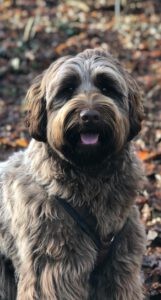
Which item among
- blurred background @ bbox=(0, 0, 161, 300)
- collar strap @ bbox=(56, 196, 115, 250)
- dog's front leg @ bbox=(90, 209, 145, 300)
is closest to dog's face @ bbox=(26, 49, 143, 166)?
collar strap @ bbox=(56, 196, 115, 250)

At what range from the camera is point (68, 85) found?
5.12 meters

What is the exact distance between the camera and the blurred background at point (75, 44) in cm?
975

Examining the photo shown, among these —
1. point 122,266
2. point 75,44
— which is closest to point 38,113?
point 122,266

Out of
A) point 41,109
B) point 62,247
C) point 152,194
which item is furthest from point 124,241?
point 152,194

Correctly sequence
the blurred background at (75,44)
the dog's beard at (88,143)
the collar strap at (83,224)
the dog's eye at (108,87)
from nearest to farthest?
the dog's beard at (88,143) < the dog's eye at (108,87) < the collar strap at (83,224) < the blurred background at (75,44)

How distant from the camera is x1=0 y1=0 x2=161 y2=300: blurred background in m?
9.75

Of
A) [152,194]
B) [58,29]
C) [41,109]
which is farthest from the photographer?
[58,29]

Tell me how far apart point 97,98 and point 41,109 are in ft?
1.62

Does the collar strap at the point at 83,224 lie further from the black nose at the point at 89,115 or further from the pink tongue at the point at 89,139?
the black nose at the point at 89,115

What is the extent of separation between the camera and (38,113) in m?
5.28

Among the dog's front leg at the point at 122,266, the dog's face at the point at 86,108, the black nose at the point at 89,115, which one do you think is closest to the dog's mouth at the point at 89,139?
the dog's face at the point at 86,108

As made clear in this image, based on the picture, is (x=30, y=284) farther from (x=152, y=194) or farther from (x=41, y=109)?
(x=152, y=194)

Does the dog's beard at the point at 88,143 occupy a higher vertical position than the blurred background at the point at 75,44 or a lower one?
higher

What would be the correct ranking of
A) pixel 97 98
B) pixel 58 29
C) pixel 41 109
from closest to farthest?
pixel 97 98 < pixel 41 109 < pixel 58 29
